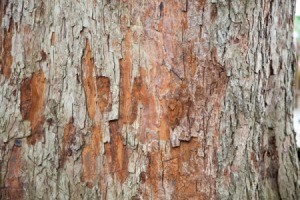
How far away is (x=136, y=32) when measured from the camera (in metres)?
1.91

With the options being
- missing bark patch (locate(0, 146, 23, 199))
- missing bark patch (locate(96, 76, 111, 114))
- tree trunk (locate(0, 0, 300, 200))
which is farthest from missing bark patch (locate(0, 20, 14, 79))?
missing bark patch (locate(96, 76, 111, 114))

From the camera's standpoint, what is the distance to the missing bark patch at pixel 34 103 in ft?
6.75

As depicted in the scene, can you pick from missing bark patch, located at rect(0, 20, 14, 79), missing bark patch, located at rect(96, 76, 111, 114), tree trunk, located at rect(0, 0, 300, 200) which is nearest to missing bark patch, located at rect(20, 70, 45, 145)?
tree trunk, located at rect(0, 0, 300, 200)

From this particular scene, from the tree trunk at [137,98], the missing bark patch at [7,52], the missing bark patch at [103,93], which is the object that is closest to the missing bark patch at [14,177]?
the tree trunk at [137,98]

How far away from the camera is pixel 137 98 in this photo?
1.93 metres

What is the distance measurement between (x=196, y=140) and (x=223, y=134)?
12cm

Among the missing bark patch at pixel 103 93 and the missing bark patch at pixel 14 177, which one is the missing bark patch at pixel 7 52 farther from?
the missing bark patch at pixel 103 93

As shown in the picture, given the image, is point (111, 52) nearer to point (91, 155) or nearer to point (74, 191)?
point (91, 155)

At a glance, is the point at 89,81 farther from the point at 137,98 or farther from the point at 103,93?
the point at 137,98

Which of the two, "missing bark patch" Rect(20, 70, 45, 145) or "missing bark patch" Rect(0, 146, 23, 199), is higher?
"missing bark patch" Rect(20, 70, 45, 145)

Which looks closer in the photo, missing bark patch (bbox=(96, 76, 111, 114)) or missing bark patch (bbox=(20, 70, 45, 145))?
missing bark patch (bbox=(96, 76, 111, 114))

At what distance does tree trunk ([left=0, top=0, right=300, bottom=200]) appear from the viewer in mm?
1908

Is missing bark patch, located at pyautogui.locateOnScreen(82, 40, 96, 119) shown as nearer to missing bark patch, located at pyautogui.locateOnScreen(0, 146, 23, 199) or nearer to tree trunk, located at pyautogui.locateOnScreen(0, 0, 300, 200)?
tree trunk, located at pyautogui.locateOnScreen(0, 0, 300, 200)

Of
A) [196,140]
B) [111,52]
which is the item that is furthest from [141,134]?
[111,52]
